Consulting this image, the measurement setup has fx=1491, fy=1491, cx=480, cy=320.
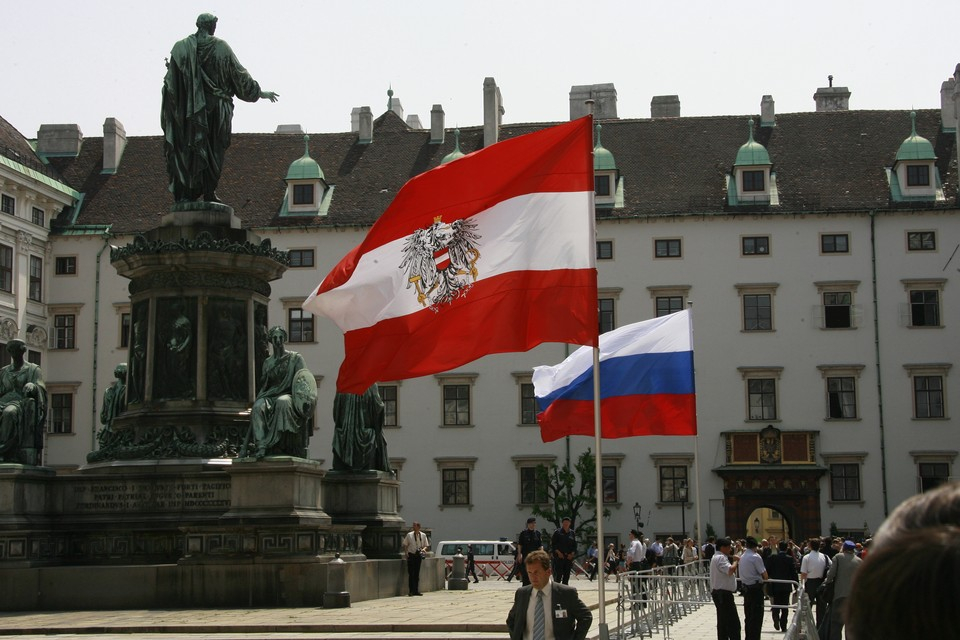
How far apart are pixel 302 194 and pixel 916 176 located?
25.9 m

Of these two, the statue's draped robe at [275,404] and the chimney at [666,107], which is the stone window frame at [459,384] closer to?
the chimney at [666,107]

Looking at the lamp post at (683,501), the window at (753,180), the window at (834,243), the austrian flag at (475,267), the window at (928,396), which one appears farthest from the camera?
the window at (753,180)

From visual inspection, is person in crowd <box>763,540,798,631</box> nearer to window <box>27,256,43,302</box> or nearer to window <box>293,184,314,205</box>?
window <box>293,184,314,205</box>

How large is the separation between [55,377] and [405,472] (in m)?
15.7

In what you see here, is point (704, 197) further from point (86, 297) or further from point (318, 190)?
point (86, 297)

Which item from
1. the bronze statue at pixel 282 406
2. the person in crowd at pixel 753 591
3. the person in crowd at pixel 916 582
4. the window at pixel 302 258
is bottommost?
the person in crowd at pixel 753 591

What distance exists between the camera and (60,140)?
69312mm

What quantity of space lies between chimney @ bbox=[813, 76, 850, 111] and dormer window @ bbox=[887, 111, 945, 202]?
35.9 ft

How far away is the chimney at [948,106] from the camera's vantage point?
65.0 m

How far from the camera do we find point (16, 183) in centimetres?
6028

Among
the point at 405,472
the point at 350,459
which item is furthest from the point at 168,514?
the point at 405,472

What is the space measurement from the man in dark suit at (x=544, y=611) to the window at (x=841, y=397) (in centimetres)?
5287

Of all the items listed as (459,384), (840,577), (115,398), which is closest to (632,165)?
(459,384)

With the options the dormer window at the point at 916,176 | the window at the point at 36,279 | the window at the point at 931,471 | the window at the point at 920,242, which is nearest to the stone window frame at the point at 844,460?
the window at the point at 931,471
